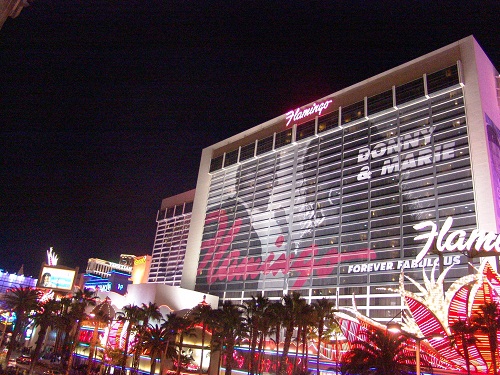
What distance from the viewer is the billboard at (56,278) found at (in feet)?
368

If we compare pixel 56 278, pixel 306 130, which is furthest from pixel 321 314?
pixel 56 278

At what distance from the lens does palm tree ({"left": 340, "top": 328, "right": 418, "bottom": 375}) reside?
129 feet

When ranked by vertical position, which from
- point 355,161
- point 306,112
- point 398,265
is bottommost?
point 398,265

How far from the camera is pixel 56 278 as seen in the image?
11356cm

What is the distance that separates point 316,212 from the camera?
369ft

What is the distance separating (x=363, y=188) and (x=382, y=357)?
220 ft

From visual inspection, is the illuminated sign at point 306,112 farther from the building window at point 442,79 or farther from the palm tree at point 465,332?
the palm tree at point 465,332

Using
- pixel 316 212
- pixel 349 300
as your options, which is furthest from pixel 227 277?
pixel 349 300

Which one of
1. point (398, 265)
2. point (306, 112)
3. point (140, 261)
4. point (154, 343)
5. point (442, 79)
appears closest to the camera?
point (154, 343)

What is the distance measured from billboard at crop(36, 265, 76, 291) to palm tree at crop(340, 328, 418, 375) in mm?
93444

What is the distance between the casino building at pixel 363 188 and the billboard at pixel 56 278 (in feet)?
132

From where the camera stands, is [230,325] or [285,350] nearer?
[285,350]

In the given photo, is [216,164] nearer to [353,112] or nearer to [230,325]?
[353,112]

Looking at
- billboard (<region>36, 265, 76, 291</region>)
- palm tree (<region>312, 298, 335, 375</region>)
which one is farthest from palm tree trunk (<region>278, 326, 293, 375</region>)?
billboard (<region>36, 265, 76, 291</region>)
